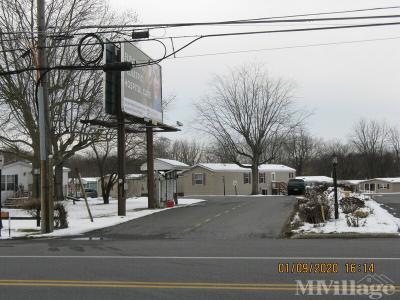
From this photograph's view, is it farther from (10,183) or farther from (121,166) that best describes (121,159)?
(10,183)

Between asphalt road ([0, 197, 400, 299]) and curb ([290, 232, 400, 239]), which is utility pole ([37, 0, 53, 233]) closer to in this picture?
asphalt road ([0, 197, 400, 299])

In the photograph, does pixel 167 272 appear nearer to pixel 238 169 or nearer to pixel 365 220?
pixel 365 220

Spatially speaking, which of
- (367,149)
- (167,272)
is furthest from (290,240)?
(367,149)

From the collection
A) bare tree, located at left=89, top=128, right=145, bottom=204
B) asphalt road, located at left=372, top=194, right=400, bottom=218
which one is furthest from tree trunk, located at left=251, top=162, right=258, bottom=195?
asphalt road, located at left=372, top=194, right=400, bottom=218

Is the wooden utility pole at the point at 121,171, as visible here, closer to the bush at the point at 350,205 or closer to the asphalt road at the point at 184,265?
the asphalt road at the point at 184,265

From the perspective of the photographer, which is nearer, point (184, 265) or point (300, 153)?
point (184, 265)

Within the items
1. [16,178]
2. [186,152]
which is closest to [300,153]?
[186,152]

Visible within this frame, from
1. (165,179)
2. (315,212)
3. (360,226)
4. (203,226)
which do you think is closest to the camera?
(360,226)

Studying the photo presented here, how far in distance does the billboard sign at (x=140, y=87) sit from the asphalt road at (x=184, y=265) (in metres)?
9.80

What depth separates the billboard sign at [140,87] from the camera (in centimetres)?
2625
